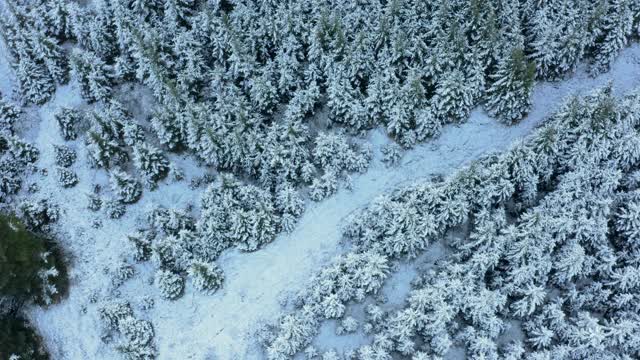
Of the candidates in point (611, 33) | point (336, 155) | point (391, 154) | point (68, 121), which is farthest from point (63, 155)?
point (611, 33)

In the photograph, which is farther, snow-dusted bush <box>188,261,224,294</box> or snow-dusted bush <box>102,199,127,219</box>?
snow-dusted bush <box>102,199,127,219</box>

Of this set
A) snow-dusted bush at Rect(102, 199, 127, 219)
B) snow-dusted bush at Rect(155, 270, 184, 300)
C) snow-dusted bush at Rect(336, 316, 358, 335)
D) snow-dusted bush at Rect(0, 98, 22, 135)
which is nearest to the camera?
snow-dusted bush at Rect(336, 316, 358, 335)

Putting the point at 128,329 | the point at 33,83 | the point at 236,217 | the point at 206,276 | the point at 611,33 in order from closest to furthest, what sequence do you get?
the point at 128,329 < the point at 206,276 < the point at 236,217 < the point at 611,33 < the point at 33,83

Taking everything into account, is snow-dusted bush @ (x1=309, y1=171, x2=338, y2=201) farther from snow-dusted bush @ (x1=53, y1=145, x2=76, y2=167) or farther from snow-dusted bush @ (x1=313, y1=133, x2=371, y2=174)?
snow-dusted bush @ (x1=53, y1=145, x2=76, y2=167)

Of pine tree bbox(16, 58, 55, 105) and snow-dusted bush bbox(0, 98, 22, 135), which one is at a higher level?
pine tree bbox(16, 58, 55, 105)

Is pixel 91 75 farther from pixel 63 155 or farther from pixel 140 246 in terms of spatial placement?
pixel 140 246

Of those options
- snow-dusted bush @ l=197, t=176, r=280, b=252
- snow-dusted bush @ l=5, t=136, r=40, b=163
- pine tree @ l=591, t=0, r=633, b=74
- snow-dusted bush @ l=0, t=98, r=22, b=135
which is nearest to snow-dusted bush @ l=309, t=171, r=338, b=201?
snow-dusted bush @ l=197, t=176, r=280, b=252

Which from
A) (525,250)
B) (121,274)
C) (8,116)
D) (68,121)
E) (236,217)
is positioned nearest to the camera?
(525,250)
